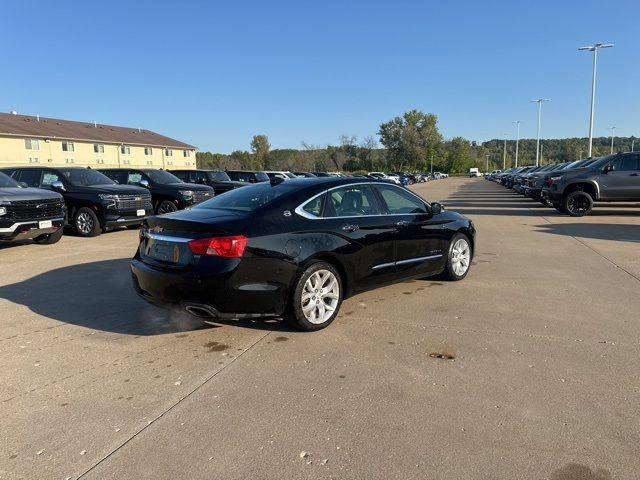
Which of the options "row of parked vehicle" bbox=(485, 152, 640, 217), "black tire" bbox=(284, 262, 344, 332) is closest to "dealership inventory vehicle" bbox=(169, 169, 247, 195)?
"row of parked vehicle" bbox=(485, 152, 640, 217)

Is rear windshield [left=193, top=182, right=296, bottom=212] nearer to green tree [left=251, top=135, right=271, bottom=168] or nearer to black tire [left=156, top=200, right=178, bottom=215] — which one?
black tire [left=156, top=200, right=178, bottom=215]

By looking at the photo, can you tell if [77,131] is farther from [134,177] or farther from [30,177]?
[30,177]

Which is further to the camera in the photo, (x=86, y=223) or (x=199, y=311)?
(x=86, y=223)

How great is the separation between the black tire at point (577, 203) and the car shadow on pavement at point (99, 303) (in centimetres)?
1351

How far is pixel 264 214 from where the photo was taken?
4.64 m

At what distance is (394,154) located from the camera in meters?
111

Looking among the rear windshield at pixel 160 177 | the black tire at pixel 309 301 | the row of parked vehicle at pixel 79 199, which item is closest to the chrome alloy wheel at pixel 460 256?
the row of parked vehicle at pixel 79 199

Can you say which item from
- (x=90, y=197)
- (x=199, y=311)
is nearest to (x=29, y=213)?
(x=90, y=197)

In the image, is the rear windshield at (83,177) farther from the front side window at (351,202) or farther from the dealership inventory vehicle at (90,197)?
the front side window at (351,202)

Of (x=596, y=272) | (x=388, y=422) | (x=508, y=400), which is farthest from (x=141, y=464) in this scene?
(x=596, y=272)

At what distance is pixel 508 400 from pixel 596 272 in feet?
16.4

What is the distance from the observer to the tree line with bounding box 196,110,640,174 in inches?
3713

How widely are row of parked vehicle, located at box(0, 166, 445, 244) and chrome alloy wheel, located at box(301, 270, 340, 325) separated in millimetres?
1972

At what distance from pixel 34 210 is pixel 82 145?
45.2m
